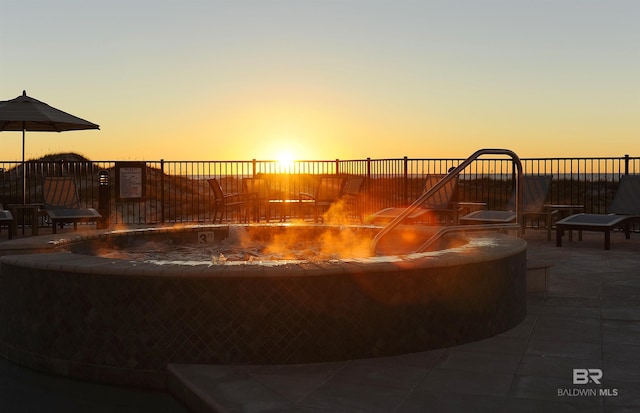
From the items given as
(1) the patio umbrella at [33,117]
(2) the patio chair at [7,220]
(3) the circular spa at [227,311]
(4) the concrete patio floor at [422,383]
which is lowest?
(4) the concrete patio floor at [422,383]

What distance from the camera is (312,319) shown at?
3605 mm

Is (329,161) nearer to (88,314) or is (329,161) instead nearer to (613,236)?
(613,236)

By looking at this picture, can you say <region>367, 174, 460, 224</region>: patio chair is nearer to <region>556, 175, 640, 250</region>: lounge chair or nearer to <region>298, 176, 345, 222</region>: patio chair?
<region>298, 176, 345, 222</region>: patio chair

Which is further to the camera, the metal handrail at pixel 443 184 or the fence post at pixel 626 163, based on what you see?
the fence post at pixel 626 163

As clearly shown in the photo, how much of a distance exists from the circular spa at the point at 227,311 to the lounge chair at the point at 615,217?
17.9 ft

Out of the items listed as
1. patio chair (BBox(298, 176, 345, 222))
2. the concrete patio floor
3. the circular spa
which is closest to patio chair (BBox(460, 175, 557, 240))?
patio chair (BBox(298, 176, 345, 222))

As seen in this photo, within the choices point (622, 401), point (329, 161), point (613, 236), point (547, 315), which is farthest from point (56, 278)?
point (329, 161)

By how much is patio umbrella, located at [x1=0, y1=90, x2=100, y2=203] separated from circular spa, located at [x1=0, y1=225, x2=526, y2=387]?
716 cm

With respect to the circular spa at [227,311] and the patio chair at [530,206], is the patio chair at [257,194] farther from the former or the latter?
Result: the circular spa at [227,311]

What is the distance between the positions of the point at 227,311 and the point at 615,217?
25.0 feet

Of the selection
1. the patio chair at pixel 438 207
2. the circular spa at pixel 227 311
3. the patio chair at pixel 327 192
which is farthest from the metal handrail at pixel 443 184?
the patio chair at pixel 327 192

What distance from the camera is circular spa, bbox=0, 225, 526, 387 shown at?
357cm

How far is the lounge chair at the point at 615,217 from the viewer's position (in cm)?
886

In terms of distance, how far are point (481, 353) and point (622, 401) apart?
935 mm
